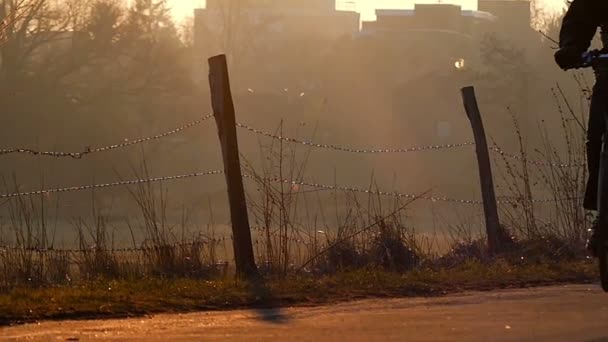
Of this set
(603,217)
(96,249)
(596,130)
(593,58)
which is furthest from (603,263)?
(96,249)

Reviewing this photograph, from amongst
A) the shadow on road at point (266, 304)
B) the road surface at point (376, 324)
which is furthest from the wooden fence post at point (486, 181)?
the road surface at point (376, 324)

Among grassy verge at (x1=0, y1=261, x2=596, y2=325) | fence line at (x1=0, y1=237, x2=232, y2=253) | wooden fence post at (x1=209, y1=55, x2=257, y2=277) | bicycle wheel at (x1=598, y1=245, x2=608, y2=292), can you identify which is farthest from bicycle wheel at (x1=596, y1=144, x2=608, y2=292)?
fence line at (x1=0, y1=237, x2=232, y2=253)

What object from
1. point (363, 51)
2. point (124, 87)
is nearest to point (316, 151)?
point (124, 87)

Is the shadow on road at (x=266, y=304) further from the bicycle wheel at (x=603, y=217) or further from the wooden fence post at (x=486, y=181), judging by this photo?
the wooden fence post at (x=486, y=181)

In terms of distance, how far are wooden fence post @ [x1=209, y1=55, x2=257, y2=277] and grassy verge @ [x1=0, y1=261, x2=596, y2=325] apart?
493mm

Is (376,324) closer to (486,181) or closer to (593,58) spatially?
(593,58)

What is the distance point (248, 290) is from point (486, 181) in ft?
16.4

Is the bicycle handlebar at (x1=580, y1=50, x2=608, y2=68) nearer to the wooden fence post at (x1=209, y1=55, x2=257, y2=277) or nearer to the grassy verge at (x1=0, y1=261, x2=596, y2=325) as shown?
the grassy verge at (x1=0, y1=261, x2=596, y2=325)

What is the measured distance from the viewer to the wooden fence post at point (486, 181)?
12945 mm

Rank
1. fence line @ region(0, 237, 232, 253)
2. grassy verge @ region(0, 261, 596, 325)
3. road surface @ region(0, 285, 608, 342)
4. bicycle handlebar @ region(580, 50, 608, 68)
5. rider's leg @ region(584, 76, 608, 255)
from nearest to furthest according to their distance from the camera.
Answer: bicycle handlebar @ region(580, 50, 608, 68) < road surface @ region(0, 285, 608, 342) < rider's leg @ region(584, 76, 608, 255) < grassy verge @ region(0, 261, 596, 325) < fence line @ region(0, 237, 232, 253)

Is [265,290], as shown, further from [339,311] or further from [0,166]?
[0,166]

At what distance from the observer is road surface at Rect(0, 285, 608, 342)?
21.7ft

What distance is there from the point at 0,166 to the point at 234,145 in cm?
2376

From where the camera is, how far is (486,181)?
13.4m
